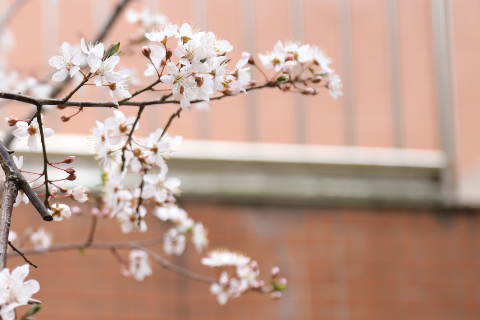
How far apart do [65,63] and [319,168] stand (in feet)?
6.27

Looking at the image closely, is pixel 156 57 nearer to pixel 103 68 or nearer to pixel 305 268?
pixel 103 68

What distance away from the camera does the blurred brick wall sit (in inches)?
84.7

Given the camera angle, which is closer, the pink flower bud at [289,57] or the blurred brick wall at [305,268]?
the pink flower bud at [289,57]

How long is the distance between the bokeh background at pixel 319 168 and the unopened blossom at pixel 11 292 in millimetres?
1680

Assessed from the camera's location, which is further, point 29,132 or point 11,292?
point 29,132

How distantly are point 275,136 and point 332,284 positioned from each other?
77cm

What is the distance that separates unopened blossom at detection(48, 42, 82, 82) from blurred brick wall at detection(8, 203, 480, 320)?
5.13 ft

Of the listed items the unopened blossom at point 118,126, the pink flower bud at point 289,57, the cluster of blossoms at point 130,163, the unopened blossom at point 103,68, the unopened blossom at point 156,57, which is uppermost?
the pink flower bud at point 289,57

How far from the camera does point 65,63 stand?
0.71 metres

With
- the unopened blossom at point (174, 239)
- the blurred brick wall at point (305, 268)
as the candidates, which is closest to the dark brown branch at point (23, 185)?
the unopened blossom at point (174, 239)

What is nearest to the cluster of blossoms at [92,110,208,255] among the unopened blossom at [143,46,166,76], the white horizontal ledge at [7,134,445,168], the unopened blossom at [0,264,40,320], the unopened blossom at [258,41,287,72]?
the unopened blossom at [143,46,166,76]

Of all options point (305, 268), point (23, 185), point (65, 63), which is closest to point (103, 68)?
point (65, 63)

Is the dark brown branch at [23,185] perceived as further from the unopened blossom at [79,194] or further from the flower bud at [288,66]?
the flower bud at [288,66]

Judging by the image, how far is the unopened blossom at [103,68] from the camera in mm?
658
